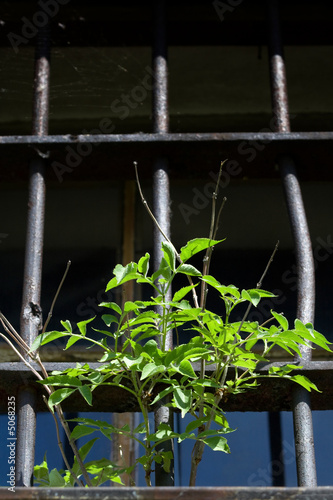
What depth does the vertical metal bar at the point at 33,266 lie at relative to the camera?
1460 millimetres

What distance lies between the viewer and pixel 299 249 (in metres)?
1.67

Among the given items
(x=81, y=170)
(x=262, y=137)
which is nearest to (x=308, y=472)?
(x=262, y=137)

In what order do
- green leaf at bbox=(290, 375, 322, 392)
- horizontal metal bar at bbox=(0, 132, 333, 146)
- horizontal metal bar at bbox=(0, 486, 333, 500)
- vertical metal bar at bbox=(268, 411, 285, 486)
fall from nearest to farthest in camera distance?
horizontal metal bar at bbox=(0, 486, 333, 500) → green leaf at bbox=(290, 375, 322, 392) → horizontal metal bar at bbox=(0, 132, 333, 146) → vertical metal bar at bbox=(268, 411, 285, 486)

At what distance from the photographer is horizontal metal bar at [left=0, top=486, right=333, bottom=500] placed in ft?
3.52

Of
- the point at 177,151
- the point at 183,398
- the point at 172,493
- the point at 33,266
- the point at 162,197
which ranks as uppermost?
the point at 177,151

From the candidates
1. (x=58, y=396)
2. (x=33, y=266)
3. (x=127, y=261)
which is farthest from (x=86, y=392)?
(x=127, y=261)

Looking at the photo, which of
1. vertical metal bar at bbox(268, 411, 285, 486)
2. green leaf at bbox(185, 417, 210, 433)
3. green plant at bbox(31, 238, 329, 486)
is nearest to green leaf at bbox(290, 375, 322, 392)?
green plant at bbox(31, 238, 329, 486)

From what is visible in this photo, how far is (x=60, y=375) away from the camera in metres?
1.41

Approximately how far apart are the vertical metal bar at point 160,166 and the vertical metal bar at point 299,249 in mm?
230

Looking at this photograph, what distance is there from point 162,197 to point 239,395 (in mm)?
453

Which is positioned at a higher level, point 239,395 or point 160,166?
point 160,166

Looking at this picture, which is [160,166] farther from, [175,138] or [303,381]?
[303,381]

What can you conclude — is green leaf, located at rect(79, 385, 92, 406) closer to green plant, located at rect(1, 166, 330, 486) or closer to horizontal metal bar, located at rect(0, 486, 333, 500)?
green plant, located at rect(1, 166, 330, 486)

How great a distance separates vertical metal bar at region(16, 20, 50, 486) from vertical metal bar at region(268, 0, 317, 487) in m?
0.47
